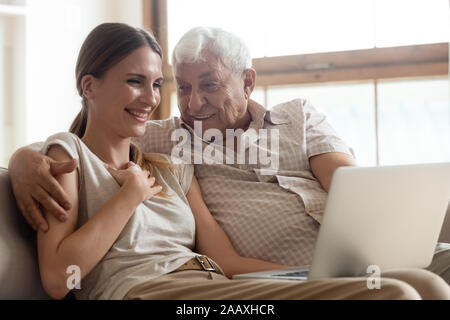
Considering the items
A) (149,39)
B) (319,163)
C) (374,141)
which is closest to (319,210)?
(319,163)

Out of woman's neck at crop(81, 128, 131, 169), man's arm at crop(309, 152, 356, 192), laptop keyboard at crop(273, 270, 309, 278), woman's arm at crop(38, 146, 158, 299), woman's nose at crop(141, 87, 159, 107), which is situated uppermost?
woman's nose at crop(141, 87, 159, 107)

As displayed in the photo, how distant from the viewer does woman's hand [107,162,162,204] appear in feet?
4.53

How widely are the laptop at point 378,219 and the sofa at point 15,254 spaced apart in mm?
480

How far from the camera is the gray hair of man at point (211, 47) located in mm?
1830

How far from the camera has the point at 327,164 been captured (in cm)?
177

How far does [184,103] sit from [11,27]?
1777 millimetres

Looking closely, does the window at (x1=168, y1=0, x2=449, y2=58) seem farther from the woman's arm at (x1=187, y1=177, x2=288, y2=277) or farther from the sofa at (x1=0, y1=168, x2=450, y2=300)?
the sofa at (x1=0, y1=168, x2=450, y2=300)

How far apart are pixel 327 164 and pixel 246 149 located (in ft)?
0.81

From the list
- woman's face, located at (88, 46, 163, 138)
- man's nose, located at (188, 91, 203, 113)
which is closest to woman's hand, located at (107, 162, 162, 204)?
woman's face, located at (88, 46, 163, 138)

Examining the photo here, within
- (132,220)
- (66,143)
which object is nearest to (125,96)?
(66,143)

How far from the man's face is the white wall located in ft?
5.33

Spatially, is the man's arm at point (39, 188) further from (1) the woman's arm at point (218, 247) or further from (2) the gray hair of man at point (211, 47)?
(2) the gray hair of man at point (211, 47)

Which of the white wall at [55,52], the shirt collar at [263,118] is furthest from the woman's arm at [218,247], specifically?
the white wall at [55,52]

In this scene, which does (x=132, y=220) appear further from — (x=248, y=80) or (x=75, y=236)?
(x=248, y=80)
